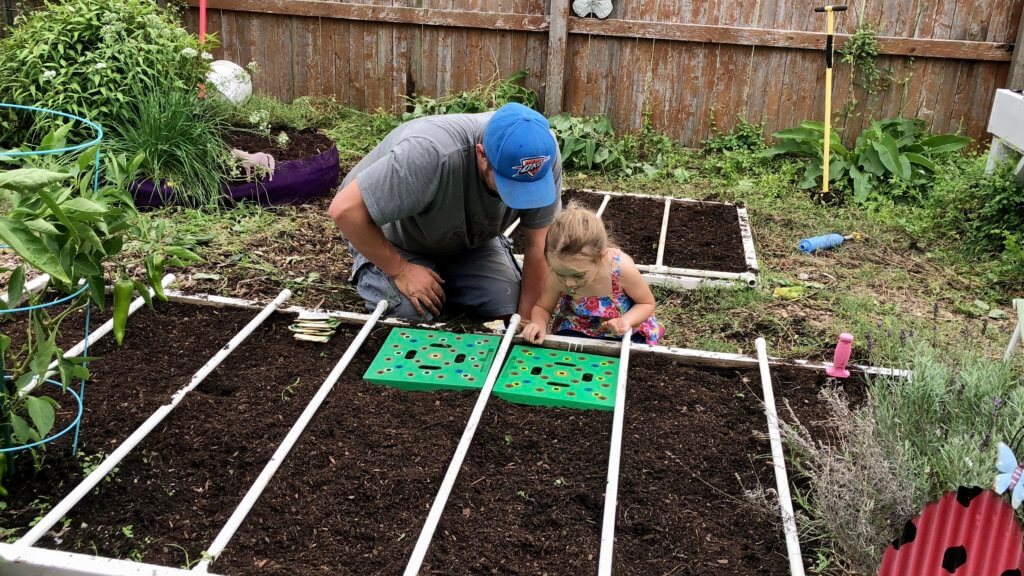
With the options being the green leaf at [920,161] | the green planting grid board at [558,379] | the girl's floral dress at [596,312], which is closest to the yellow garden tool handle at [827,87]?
the green leaf at [920,161]

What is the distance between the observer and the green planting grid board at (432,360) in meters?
2.78

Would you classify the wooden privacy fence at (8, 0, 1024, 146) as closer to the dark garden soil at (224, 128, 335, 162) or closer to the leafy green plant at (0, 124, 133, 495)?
→ the dark garden soil at (224, 128, 335, 162)

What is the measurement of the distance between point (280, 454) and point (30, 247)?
3.02 ft

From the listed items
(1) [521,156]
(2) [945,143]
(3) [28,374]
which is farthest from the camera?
(2) [945,143]

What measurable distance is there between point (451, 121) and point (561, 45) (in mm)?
3422

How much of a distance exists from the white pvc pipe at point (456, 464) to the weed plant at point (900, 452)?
2.96ft

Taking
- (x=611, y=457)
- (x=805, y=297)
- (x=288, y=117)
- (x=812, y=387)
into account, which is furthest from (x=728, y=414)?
(x=288, y=117)

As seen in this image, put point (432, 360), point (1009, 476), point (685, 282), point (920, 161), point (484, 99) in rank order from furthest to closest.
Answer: point (484, 99), point (920, 161), point (685, 282), point (432, 360), point (1009, 476)

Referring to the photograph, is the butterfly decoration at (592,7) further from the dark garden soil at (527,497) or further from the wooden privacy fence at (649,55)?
the dark garden soil at (527,497)

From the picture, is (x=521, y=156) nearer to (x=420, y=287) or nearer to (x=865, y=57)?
(x=420, y=287)

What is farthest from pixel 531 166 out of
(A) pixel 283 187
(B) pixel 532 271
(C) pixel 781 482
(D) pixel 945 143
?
(D) pixel 945 143

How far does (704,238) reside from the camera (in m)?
4.65

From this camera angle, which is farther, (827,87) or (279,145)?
(827,87)

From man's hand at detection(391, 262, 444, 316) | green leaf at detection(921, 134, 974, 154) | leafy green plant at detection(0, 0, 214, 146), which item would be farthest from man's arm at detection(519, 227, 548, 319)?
green leaf at detection(921, 134, 974, 154)
